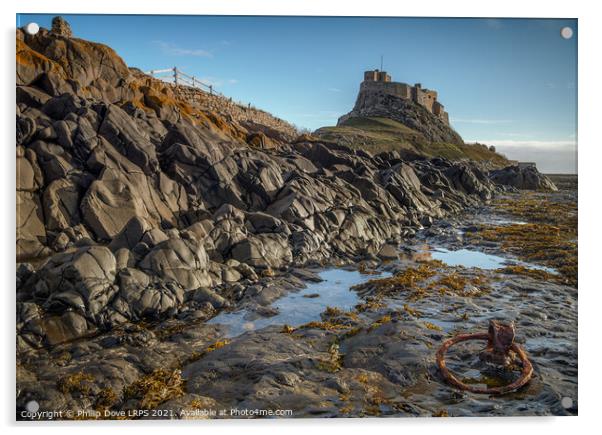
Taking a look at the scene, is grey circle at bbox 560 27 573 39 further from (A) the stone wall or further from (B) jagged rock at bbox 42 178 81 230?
(B) jagged rock at bbox 42 178 81 230

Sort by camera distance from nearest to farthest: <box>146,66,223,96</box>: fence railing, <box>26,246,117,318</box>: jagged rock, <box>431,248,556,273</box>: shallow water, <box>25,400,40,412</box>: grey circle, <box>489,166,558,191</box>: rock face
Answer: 1. <box>25,400,40,412</box>: grey circle
2. <box>26,246,117,318</box>: jagged rock
3. <box>146,66,223,96</box>: fence railing
4. <box>431,248,556,273</box>: shallow water
5. <box>489,166,558,191</box>: rock face

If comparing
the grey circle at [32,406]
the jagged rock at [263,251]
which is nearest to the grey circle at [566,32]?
the jagged rock at [263,251]

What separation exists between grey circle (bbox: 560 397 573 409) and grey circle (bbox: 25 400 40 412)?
9.96 meters

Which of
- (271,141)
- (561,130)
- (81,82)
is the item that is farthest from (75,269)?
(271,141)

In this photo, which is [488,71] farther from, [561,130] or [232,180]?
[232,180]

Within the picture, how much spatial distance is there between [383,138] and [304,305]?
61976 millimetres

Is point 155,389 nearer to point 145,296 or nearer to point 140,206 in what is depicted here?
point 145,296

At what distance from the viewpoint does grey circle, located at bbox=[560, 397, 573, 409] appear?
321 inches

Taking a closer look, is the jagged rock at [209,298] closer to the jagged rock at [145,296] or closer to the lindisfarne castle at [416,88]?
the jagged rock at [145,296]

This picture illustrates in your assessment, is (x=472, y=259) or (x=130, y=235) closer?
(x=130, y=235)

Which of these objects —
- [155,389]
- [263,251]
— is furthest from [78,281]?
[263,251]

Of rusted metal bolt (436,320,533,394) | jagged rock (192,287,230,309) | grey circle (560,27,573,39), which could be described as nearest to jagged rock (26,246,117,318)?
jagged rock (192,287,230,309)

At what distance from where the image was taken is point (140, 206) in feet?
59.3

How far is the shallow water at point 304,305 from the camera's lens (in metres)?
12.8
